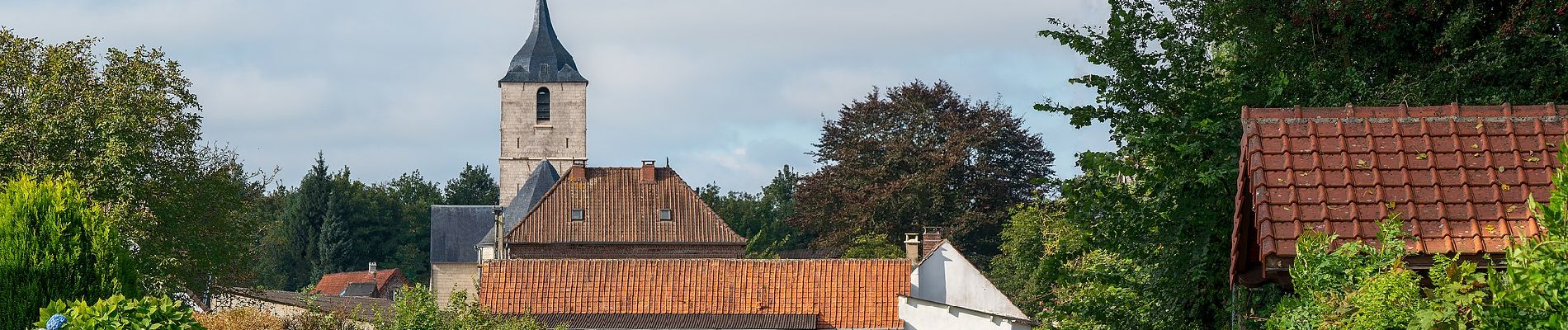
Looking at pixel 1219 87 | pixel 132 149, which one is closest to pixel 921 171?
pixel 132 149

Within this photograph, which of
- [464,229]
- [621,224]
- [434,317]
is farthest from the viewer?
[464,229]

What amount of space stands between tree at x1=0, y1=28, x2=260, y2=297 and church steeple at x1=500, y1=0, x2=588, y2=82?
177 ft

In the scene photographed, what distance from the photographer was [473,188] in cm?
11894

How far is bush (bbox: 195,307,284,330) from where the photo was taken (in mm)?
23234

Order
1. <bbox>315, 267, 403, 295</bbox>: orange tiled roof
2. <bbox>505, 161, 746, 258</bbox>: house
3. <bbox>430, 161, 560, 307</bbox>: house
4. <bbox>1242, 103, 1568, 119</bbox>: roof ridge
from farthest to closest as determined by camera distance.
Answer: <bbox>315, 267, 403, 295</bbox>: orange tiled roof, <bbox>430, 161, 560, 307</bbox>: house, <bbox>505, 161, 746, 258</bbox>: house, <bbox>1242, 103, 1568, 119</bbox>: roof ridge

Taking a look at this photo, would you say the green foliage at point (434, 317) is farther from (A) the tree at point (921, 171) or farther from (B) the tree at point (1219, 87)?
(A) the tree at point (921, 171)

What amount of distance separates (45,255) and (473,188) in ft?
343


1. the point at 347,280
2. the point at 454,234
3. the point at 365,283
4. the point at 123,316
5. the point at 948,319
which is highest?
the point at 454,234

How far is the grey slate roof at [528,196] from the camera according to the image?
207ft

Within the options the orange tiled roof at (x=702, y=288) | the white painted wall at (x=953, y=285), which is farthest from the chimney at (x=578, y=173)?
the white painted wall at (x=953, y=285)

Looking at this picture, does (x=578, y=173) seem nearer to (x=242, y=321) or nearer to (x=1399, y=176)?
(x=242, y=321)

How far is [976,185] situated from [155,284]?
37457 mm

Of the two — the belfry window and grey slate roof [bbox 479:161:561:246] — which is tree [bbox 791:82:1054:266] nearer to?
grey slate roof [bbox 479:161:561:246]

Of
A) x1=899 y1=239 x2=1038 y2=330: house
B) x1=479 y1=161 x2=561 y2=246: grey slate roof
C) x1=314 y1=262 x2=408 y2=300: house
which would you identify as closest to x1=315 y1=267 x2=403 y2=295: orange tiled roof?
x1=314 y1=262 x2=408 y2=300: house
